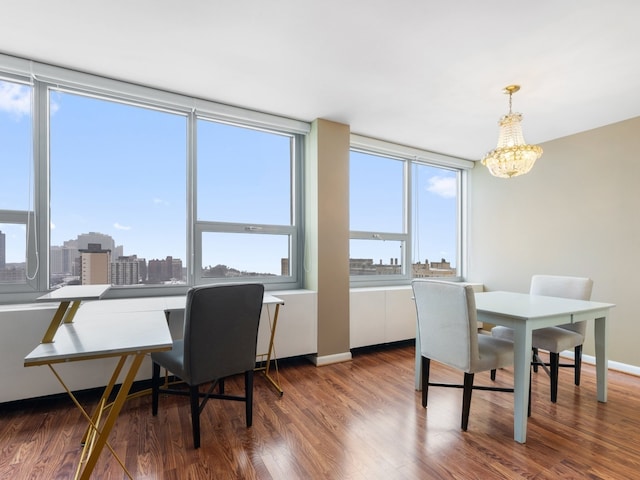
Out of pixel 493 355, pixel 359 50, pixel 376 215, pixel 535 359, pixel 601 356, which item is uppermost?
pixel 359 50

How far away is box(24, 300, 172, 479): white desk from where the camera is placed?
1.26m

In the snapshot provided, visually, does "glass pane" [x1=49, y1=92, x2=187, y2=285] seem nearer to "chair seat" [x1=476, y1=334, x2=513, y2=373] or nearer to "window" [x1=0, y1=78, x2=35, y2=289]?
"window" [x1=0, y1=78, x2=35, y2=289]

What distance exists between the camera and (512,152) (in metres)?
2.50

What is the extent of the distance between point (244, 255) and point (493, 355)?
2.28 meters

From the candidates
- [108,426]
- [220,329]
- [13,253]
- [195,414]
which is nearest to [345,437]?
[195,414]

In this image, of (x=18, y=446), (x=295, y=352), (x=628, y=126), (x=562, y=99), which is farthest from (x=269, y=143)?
(x=628, y=126)

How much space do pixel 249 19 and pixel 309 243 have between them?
2.03m

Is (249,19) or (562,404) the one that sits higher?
(249,19)

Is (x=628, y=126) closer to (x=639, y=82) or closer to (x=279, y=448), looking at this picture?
(x=639, y=82)

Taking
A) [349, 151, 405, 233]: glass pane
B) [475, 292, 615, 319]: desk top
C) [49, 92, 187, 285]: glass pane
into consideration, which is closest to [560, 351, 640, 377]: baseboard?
[475, 292, 615, 319]: desk top

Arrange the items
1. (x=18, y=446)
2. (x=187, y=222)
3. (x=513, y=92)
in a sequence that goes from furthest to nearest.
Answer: (x=187, y=222) → (x=513, y=92) → (x=18, y=446)

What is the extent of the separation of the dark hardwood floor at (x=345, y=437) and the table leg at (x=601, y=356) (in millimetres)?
107

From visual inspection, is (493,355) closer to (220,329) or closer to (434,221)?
(220,329)

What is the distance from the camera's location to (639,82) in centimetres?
255
